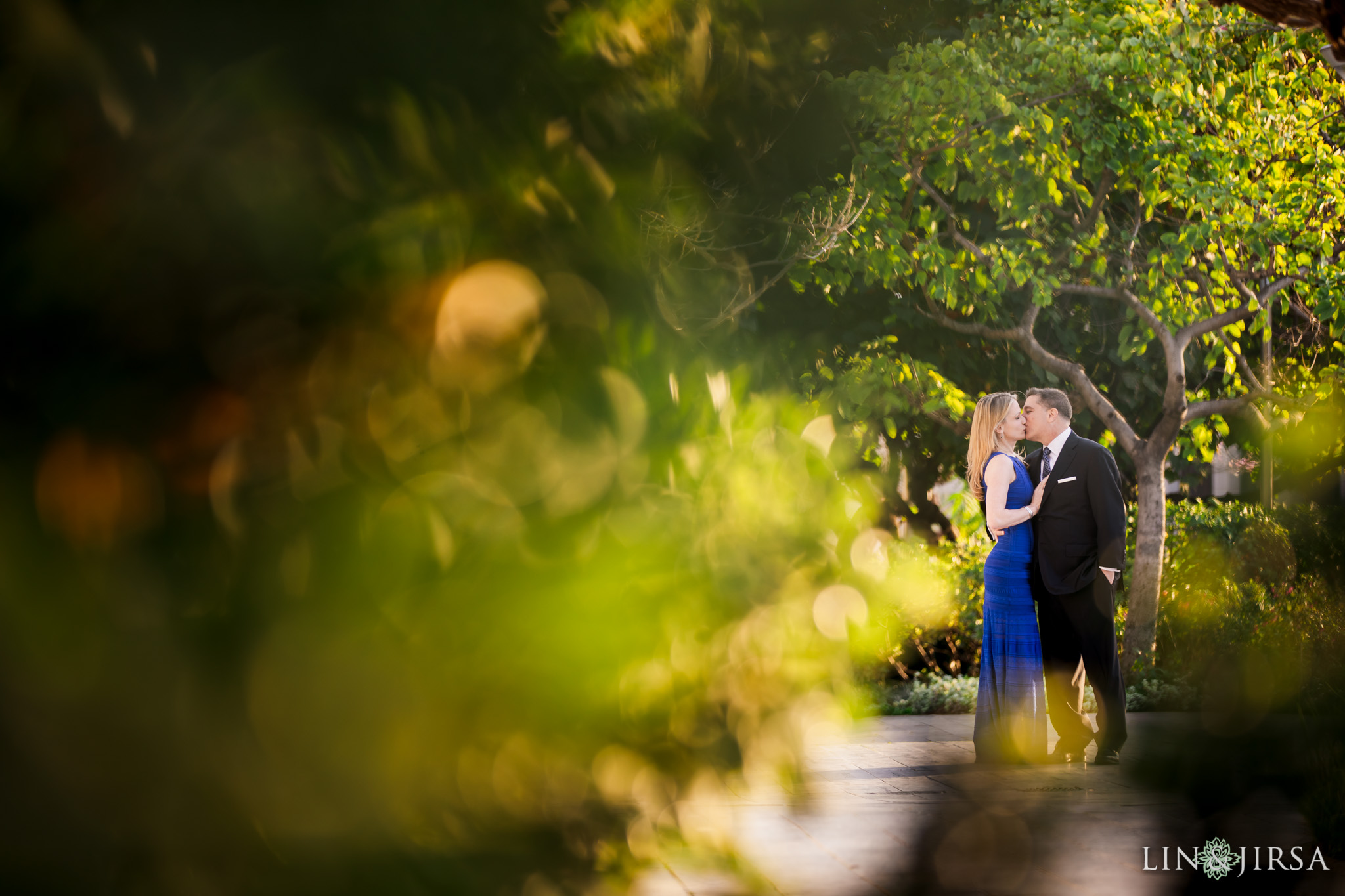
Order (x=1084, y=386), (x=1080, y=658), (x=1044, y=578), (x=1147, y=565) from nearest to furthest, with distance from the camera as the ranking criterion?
(x=1044, y=578) < (x=1080, y=658) < (x=1147, y=565) < (x=1084, y=386)

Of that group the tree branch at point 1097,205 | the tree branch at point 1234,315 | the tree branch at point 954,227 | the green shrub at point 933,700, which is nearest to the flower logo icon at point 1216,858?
the green shrub at point 933,700

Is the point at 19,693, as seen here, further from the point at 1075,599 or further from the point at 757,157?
the point at 1075,599

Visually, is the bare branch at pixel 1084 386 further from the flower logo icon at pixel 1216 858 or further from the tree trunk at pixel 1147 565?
the flower logo icon at pixel 1216 858

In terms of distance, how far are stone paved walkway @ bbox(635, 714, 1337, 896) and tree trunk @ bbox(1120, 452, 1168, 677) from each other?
222 inches

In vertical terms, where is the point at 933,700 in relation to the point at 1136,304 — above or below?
below

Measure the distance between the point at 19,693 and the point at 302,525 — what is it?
30cm

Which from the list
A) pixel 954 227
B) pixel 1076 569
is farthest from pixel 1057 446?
pixel 954 227

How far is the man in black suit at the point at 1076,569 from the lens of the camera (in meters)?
7.16

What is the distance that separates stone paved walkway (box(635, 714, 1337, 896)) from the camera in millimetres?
1715

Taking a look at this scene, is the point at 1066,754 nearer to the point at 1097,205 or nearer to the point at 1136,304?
the point at 1136,304

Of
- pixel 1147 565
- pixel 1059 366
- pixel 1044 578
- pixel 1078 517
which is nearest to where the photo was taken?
pixel 1078 517

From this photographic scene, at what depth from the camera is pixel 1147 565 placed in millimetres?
11312

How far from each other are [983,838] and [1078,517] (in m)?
5.37

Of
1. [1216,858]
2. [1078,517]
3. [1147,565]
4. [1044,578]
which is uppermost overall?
[1216,858]
